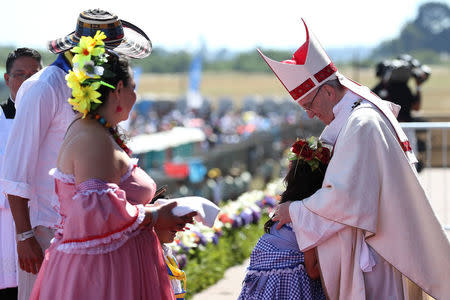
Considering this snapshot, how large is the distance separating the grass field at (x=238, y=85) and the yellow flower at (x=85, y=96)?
68.8 meters

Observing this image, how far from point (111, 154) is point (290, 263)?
1.10 metres

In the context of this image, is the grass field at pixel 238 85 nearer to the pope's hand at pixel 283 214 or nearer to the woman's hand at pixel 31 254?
the pope's hand at pixel 283 214

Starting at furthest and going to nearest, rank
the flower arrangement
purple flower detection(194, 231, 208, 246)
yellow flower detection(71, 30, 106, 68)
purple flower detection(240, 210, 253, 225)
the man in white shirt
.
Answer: purple flower detection(240, 210, 253, 225) → purple flower detection(194, 231, 208, 246) → the flower arrangement → the man in white shirt → yellow flower detection(71, 30, 106, 68)

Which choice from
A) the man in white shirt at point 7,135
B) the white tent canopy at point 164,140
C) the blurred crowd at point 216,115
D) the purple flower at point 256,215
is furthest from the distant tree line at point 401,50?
the man in white shirt at point 7,135

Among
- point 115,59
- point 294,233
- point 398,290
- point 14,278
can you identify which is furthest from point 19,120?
point 398,290

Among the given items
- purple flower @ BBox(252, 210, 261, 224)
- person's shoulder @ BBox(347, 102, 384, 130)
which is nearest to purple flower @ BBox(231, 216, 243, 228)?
purple flower @ BBox(252, 210, 261, 224)

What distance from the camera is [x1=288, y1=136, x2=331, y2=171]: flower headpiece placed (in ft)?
11.5

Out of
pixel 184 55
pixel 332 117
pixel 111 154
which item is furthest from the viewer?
pixel 184 55

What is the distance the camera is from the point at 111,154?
2.94 meters

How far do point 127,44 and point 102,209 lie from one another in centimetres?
120

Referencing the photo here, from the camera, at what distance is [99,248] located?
9.71 ft

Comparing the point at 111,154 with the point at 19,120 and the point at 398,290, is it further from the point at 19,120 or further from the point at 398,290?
the point at 398,290

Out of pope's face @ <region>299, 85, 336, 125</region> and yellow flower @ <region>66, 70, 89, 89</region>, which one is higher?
yellow flower @ <region>66, 70, 89, 89</region>

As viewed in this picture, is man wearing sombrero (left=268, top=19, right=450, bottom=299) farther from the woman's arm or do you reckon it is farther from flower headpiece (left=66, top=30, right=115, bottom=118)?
the woman's arm
